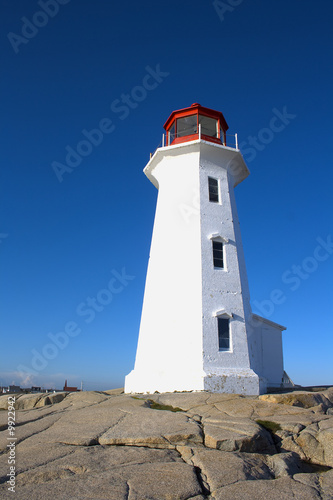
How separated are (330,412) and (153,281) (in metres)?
9.04

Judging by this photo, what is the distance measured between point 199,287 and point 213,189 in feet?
17.8

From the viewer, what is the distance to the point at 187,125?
21344 mm

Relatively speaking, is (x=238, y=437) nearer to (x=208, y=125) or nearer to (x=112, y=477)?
(x=112, y=477)

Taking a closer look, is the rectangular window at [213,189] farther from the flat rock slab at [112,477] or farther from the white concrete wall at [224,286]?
the flat rock slab at [112,477]

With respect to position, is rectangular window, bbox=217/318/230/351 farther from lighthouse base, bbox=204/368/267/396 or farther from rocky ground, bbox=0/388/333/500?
rocky ground, bbox=0/388/333/500

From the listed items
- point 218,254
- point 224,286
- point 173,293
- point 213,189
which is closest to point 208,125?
point 213,189

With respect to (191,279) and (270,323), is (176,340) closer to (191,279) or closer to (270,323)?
(191,279)

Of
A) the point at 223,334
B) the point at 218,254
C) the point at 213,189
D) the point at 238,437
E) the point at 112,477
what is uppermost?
the point at 213,189

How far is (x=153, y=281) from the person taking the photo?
17.8 meters

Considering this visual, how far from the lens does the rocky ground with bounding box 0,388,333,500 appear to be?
5.75m

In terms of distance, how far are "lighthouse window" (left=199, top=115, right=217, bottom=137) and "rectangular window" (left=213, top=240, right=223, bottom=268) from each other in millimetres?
7366

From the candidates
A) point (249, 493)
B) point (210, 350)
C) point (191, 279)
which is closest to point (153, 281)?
point (191, 279)

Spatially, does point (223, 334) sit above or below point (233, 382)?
above

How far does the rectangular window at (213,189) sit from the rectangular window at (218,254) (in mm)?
2384
